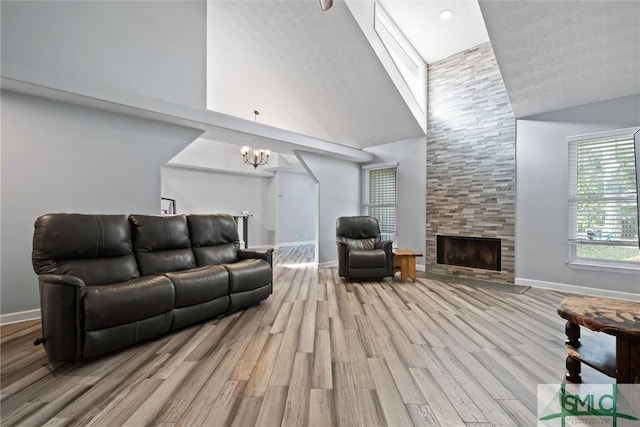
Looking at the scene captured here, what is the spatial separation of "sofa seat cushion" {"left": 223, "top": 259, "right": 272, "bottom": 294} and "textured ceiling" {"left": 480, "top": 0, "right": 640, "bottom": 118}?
12.8 ft

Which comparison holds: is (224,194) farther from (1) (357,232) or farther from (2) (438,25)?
(2) (438,25)

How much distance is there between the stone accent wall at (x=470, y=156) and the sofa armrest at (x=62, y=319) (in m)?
5.27

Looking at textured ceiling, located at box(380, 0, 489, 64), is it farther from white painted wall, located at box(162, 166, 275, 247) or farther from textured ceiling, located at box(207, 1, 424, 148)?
white painted wall, located at box(162, 166, 275, 247)

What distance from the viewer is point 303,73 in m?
5.38

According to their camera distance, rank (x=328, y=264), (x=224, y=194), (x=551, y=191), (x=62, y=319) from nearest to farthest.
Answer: (x=62, y=319), (x=551, y=191), (x=328, y=264), (x=224, y=194)

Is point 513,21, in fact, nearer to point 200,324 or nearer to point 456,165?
point 456,165

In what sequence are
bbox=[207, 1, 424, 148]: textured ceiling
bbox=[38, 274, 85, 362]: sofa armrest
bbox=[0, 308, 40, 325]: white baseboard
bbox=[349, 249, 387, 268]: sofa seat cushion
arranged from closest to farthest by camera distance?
bbox=[38, 274, 85, 362]: sofa armrest
bbox=[0, 308, 40, 325]: white baseboard
bbox=[207, 1, 424, 148]: textured ceiling
bbox=[349, 249, 387, 268]: sofa seat cushion

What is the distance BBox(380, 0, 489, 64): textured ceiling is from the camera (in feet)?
14.2

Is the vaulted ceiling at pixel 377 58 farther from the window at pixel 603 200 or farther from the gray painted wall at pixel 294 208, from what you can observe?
the gray painted wall at pixel 294 208

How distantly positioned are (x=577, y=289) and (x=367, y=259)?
2.96 m

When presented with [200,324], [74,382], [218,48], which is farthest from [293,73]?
[74,382]

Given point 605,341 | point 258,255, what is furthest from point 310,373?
point 605,341

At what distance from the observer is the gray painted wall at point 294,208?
9453 millimetres

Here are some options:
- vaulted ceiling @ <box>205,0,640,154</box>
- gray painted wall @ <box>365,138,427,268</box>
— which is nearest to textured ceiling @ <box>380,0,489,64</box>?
vaulted ceiling @ <box>205,0,640,154</box>
